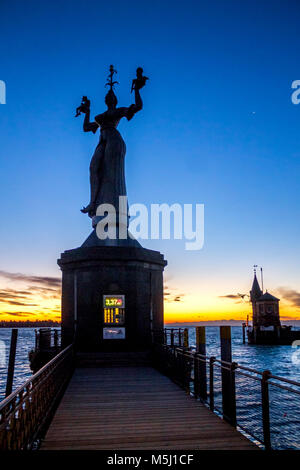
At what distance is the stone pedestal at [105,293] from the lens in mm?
17688

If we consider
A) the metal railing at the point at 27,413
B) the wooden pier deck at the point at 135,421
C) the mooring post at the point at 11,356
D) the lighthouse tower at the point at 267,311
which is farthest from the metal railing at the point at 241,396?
the lighthouse tower at the point at 267,311

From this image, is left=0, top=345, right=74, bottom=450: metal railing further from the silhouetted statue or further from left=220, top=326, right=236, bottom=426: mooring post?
the silhouetted statue

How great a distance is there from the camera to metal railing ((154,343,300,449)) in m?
6.67

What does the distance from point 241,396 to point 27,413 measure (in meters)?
19.6

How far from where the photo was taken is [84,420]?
8.28 m

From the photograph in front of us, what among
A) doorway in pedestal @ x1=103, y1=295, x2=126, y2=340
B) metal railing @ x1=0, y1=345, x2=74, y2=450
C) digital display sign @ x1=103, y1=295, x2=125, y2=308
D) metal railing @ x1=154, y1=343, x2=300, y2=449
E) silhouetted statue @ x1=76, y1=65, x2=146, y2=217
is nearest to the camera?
metal railing @ x1=0, y1=345, x2=74, y2=450

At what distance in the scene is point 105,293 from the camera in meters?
18.0

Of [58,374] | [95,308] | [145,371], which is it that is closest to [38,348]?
[95,308]

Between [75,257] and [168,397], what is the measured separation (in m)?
9.57

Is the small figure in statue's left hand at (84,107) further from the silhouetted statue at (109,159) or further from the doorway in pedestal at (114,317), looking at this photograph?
the doorway in pedestal at (114,317)

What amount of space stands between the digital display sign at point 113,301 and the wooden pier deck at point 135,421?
18.6ft

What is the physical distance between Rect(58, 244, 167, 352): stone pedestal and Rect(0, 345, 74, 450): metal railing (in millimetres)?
8010

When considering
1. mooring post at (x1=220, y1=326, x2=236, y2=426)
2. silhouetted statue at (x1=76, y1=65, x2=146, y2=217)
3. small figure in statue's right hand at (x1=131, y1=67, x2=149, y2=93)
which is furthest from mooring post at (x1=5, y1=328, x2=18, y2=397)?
small figure in statue's right hand at (x1=131, y1=67, x2=149, y2=93)
